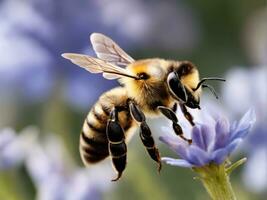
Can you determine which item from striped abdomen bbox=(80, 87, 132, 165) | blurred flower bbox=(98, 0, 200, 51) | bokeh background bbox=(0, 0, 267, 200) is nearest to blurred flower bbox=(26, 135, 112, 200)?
bokeh background bbox=(0, 0, 267, 200)

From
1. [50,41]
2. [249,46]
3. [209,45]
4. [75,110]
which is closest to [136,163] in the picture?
[50,41]

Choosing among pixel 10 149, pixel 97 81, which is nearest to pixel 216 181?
pixel 10 149

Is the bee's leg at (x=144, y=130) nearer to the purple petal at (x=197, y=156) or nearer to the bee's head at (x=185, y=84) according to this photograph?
the bee's head at (x=185, y=84)

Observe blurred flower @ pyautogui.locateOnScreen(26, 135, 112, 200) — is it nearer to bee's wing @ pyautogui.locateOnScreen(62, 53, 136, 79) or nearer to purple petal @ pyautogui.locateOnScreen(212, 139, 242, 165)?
bee's wing @ pyautogui.locateOnScreen(62, 53, 136, 79)

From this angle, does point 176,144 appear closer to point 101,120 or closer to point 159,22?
point 101,120

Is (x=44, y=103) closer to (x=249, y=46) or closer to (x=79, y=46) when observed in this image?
(x=79, y=46)

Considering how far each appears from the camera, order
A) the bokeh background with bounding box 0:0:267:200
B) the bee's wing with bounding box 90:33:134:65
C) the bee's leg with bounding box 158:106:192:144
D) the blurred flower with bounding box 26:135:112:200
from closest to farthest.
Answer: the bee's leg with bounding box 158:106:192:144 → the bee's wing with bounding box 90:33:134:65 → the blurred flower with bounding box 26:135:112:200 → the bokeh background with bounding box 0:0:267:200
